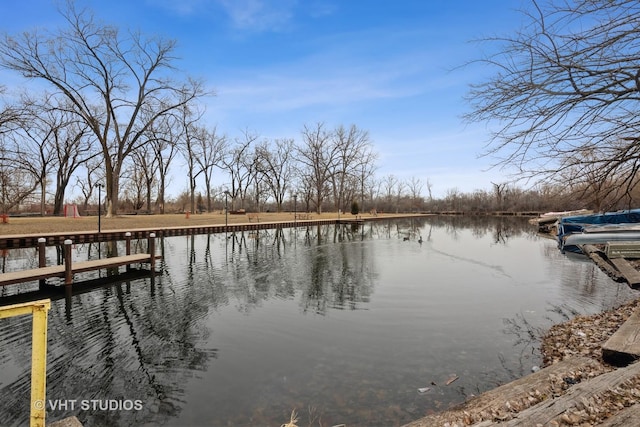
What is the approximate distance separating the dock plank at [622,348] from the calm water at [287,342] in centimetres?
112

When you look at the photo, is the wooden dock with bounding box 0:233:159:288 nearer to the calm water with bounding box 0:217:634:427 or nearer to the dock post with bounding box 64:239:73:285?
the dock post with bounding box 64:239:73:285

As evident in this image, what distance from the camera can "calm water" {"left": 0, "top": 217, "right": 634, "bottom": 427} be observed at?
4.46 metres

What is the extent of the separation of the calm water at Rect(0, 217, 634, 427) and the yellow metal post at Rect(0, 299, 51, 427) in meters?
1.88

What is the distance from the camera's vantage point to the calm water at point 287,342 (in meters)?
4.46

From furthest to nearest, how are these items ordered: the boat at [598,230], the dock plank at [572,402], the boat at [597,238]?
the boat at [598,230] < the boat at [597,238] < the dock plank at [572,402]

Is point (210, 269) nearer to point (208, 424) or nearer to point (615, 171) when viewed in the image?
point (208, 424)

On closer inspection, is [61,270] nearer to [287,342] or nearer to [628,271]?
[287,342]

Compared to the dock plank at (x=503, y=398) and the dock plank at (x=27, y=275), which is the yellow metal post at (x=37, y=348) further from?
the dock plank at (x=27, y=275)

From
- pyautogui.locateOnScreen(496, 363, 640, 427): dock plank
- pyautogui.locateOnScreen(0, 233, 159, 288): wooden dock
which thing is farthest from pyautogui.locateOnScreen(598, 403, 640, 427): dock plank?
pyautogui.locateOnScreen(0, 233, 159, 288): wooden dock

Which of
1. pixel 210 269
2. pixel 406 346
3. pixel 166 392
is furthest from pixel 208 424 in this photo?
pixel 210 269

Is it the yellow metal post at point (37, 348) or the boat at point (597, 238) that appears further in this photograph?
the boat at point (597, 238)

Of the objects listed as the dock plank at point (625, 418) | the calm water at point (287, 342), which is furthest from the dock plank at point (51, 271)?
the dock plank at point (625, 418)

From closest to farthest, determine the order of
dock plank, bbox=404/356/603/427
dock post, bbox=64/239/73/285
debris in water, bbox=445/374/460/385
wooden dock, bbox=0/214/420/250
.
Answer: dock plank, bbox=404/356/603/427, debris in water, bbox=445/374/460/385, dock post, bbox=64/239/73/285, wooden dock, bbox=0/214/420/250

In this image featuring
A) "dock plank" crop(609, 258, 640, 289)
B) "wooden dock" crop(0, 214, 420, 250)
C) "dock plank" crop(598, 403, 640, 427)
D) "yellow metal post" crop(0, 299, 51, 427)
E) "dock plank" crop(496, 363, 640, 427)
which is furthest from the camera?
"wooden dock" crop(0, 214, 420, 250)
